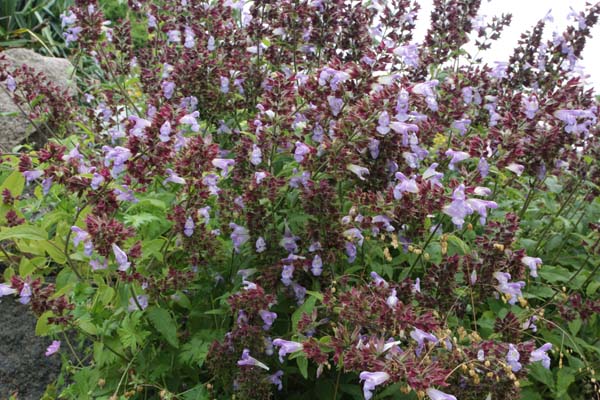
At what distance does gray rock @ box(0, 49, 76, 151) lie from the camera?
6777 mm

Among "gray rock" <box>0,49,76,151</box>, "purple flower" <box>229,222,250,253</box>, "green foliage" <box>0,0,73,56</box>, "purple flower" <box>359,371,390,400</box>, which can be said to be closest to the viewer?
"purple flower" <box>359,371,390,400</box>

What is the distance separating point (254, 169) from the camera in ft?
8.73

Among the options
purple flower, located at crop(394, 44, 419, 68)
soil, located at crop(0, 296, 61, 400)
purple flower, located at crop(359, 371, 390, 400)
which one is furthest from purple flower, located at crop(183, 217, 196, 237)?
soil, located at crop(0, 296, 61, 400)

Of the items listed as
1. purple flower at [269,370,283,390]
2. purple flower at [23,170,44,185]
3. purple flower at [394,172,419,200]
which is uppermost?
purple flower at [394,172,419,200]

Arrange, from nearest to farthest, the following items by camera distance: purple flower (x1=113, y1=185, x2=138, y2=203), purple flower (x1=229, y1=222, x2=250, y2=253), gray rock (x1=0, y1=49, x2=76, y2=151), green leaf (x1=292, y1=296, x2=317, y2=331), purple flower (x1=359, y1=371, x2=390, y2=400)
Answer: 1. purple flower (x1=359, y1=371, x2=390, y2=400)
2. green leaf (x1=292, y1=296, x2=317, y2=331)
3. purple flower (x1=113, y1=185, x2=138, y2=203)
4. purple flower (x1=229, y1=222, x2=250, y2=253)
5. gray rock (x1=0, y1=49, x2=76, y2=151)

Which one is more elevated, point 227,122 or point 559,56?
point 559,56

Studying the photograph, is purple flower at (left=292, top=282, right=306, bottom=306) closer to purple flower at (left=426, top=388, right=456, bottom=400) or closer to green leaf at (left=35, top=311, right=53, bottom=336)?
purple flower at (left=426, top=388, right=456, bottom=400)

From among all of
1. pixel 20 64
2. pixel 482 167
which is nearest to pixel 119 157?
pixel 482 167

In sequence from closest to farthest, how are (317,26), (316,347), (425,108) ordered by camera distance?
1. (316,347)
2. (425,108)
3. (317,26)

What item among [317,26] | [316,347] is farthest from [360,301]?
[317,26]

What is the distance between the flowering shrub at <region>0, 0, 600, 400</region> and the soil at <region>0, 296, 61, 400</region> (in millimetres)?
580

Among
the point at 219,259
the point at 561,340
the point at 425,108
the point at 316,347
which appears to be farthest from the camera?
the point at 425,108

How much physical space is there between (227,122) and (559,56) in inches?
91.8

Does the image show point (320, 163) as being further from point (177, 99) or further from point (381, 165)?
point (177, 99)
